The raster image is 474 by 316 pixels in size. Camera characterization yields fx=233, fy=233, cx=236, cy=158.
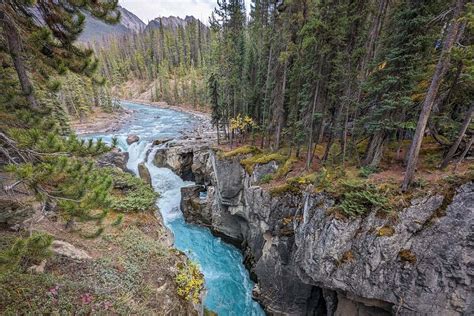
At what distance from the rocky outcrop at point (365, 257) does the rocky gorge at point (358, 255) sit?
3 cm

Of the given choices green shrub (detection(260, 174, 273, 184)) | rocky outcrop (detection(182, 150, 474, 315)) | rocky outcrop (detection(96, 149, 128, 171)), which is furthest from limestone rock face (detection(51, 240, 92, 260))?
rocky outcrop (detection(96, 149, 128, 171))

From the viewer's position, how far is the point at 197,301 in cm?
948

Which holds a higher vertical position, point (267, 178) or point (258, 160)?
point (258, 160)

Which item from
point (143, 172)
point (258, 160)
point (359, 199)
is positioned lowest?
point (143, 172)

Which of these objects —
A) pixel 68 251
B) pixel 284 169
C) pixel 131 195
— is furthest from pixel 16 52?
pixel 284 169

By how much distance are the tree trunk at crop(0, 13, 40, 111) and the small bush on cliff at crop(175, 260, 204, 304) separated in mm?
7691

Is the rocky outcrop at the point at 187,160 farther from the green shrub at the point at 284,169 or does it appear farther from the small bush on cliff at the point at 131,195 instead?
the green shrub at the point at 284,169

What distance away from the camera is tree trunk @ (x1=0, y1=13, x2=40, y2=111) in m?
5.35

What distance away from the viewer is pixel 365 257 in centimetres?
938

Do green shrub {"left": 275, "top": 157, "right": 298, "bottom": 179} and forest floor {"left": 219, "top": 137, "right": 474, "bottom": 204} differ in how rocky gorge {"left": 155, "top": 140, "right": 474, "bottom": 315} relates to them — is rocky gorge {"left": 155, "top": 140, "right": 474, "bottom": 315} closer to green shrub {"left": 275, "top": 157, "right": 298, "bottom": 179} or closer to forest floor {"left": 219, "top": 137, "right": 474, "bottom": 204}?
forest floor {"left": 219, "top": 137, "right": 474, "bottom": 204}

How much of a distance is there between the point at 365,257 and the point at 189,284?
7.14 m

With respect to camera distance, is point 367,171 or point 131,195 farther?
point 131,195

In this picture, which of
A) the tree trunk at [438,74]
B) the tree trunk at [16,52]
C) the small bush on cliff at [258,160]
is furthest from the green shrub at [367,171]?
the tree trunk at [16,52]

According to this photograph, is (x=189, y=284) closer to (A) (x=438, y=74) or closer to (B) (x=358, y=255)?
(B) (x=358, y=255)
